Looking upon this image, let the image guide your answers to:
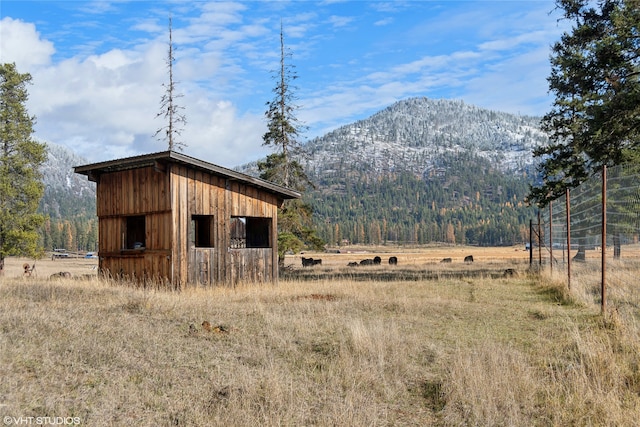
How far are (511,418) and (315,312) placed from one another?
6.39 m

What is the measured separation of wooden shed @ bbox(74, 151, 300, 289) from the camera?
1631cm

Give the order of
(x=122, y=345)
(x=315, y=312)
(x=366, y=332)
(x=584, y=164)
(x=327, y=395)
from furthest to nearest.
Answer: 1. (x=584, y=164)
2. (x=315, y=312)
3. (x=366, y=332)
4. (x=122, y=345)
5. (x=327, y=395)

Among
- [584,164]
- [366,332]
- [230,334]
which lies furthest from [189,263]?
[584,164]

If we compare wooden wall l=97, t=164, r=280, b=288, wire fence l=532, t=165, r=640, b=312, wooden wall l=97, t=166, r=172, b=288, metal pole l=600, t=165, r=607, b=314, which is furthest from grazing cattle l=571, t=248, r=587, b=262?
wooden wall l=97, t=166, r=172, b=288

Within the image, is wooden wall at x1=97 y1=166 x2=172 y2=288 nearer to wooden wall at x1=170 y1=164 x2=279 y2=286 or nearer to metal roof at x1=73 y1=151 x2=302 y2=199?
metal roof at x1=73 y1=151 x2=302 y2=199

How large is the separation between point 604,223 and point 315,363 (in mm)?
6119

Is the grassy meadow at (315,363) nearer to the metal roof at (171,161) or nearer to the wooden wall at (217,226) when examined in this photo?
the wooden wall at (217,226)

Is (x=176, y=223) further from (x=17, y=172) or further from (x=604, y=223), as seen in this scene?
(x=17, y=172)

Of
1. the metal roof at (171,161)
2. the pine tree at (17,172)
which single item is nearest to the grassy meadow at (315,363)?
the metal roof at (171,161)

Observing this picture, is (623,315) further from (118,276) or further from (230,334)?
(118,276)

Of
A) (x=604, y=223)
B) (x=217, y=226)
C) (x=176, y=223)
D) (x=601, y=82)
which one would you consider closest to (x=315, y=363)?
(x=604, y=223)

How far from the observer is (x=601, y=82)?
17281 mm

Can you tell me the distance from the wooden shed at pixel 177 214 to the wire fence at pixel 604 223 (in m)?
9.12

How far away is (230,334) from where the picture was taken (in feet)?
29.8
